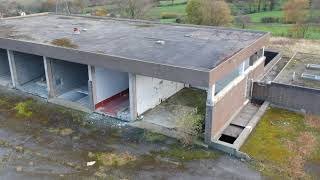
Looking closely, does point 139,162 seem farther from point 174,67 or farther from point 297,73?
point 297,73

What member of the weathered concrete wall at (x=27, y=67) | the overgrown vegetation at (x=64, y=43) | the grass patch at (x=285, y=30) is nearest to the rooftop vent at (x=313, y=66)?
the grass patch at (x=285, y=30)

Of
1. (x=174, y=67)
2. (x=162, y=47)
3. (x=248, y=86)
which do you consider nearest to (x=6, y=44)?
(x=162, y=47)

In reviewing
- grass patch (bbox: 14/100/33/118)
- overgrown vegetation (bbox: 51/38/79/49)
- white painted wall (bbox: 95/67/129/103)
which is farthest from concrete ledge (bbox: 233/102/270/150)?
grass patch (bbox: 14/100/33/118)

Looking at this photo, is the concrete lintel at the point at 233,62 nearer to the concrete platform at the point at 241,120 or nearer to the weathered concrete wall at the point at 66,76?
the concrete platform at the point at 241,120

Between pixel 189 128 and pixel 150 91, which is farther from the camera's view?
pixel 150 91

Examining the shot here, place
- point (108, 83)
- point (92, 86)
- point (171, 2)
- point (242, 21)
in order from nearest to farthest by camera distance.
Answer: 1. point (92, 86)
2. point (108, 83)
3. point (242, 21)
4. point (171, 2)

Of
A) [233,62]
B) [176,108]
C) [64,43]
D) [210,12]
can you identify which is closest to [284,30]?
[210,12]

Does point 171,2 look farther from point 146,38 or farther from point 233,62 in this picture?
point 233,62
